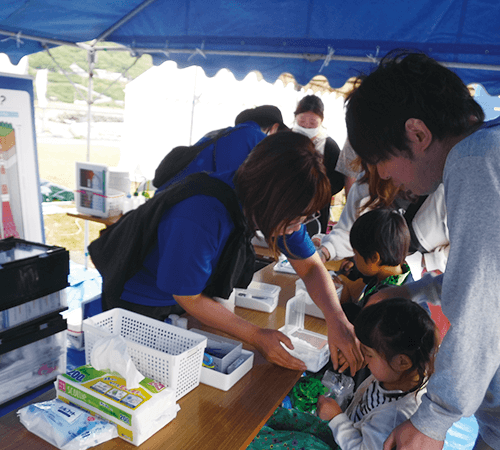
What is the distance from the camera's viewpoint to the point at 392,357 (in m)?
1.33

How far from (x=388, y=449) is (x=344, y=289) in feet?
4.53

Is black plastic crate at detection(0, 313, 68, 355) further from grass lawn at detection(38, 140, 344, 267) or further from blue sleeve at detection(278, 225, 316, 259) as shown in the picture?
grass lawn at detection(38, 140, 344, 267)

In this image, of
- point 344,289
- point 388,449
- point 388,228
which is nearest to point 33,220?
point 344,289

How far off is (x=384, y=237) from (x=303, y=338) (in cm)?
64

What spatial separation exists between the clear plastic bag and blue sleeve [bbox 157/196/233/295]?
33.5 inches

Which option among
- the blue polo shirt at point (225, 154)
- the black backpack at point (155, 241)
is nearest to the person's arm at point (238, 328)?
the black backpack at point (155, 241)

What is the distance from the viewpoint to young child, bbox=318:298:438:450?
4.23 feet

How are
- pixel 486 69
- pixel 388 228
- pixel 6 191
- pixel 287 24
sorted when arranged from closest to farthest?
1. pixel 388 228
2. pixel 6 191
3. pixel 486 69
4. pixel 287 24

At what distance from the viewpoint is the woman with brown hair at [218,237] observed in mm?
1101

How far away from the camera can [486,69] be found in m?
3.07

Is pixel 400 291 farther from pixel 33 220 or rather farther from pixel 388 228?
pixel 33 220

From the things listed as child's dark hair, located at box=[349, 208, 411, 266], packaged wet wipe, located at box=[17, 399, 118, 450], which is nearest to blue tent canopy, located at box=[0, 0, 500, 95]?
child's dark hair, located at box=[349, 208, 411, 266]

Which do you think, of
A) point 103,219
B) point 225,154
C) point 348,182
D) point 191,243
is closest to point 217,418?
point 191,243

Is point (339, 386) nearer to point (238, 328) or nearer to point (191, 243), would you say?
point (238, 328)
